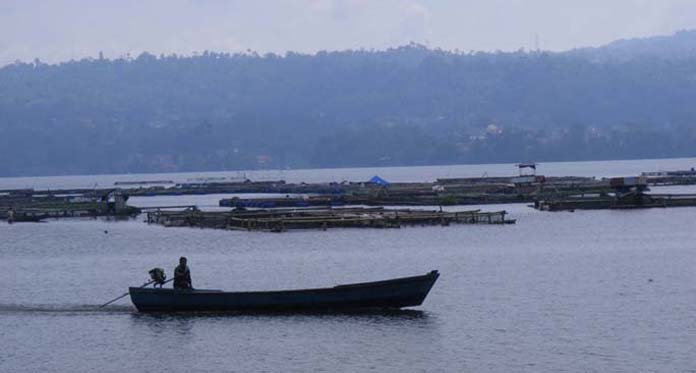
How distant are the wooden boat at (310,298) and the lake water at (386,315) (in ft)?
1.49

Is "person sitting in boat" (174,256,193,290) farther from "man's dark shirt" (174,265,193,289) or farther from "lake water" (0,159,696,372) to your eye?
"lake water" (0,159,696,372)

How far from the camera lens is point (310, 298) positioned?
40.3m

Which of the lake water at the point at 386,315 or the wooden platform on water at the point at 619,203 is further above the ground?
the wooden platform on water at the point at 619,203

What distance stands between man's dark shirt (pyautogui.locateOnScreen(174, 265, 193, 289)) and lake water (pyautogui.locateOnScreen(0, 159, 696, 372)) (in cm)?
91

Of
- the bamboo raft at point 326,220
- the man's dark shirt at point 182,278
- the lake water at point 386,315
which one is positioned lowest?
the lake water at point 386,315

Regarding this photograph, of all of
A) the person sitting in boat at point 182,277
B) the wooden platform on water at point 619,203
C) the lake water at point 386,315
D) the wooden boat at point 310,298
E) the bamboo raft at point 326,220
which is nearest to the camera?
the lake water at point 386,315

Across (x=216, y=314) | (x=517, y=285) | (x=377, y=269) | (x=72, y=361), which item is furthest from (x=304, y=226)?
(x=72, y=361)

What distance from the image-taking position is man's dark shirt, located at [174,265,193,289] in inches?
1597

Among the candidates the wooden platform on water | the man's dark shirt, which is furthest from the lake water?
the wooden platform on water

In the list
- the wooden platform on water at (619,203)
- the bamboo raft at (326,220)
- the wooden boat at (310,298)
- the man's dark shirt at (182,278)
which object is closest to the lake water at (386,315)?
the wooden boat at (310,298)

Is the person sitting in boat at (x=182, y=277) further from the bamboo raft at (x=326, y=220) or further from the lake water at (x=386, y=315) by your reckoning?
the bamboo raft at (x=326, y=220)

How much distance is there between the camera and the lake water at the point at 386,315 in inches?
1368

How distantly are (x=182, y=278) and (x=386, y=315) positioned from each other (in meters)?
5.88

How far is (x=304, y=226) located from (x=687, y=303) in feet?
119
